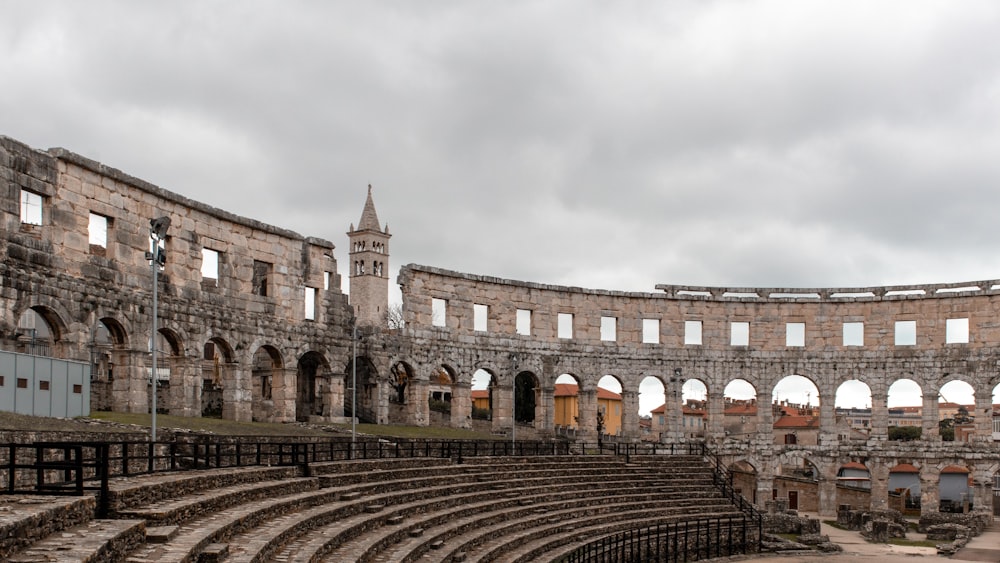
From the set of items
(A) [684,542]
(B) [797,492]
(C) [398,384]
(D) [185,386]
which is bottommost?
(B) [797,492]

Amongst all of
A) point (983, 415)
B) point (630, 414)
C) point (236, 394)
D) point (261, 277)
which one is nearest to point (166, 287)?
point (236, 394)

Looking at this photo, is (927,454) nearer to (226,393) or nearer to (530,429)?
(530,429)

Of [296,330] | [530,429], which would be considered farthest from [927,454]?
[296,330]

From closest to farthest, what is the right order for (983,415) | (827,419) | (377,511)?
1. (377,511)
2. (983,415)
3. (827,419)

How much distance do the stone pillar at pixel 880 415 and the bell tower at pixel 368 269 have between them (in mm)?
23890

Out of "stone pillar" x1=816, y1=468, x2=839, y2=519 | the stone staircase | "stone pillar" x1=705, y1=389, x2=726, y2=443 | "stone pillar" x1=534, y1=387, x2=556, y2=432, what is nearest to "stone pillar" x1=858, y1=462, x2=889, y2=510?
"stone pillar" x1=816, y1=468, x2=839, y2=519

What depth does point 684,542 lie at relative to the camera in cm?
2725

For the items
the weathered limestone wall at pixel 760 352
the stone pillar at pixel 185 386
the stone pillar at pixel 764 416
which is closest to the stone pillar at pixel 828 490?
the weathered limestone wall at pixel 760 352

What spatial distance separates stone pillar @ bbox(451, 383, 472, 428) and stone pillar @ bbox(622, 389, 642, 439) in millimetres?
7798

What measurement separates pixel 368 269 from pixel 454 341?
5.53 m

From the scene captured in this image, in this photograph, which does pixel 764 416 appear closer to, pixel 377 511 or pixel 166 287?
pixel 166 287

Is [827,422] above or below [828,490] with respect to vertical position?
above

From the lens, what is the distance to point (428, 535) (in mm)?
19250

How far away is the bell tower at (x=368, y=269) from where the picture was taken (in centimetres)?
4203
